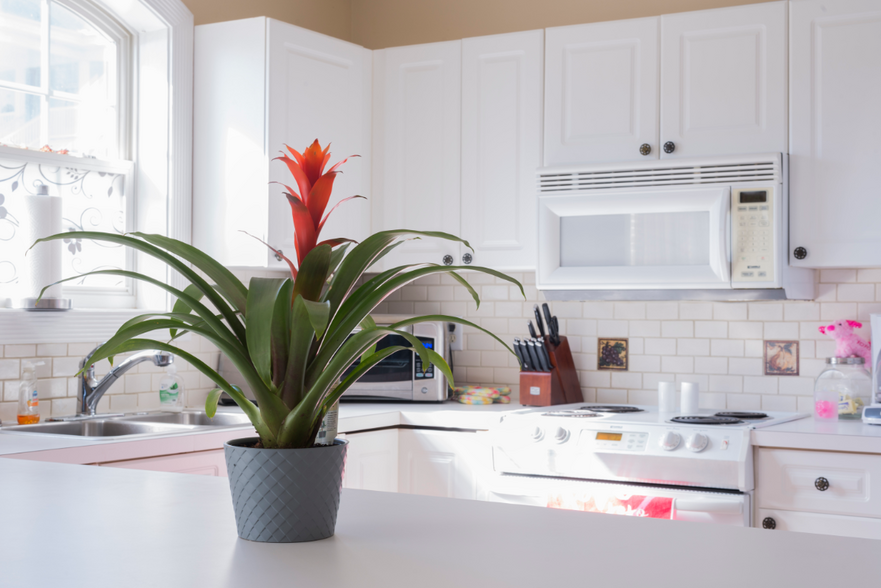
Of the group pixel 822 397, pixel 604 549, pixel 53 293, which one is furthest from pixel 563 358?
pixel 604 549

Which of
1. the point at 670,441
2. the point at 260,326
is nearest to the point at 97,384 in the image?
the point at 670,441

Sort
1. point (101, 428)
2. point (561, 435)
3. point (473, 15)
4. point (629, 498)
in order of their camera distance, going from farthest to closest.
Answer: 1. point (473, 15)
2. point (561, 435)
3. point (101, 428)
4. point (629, 498)

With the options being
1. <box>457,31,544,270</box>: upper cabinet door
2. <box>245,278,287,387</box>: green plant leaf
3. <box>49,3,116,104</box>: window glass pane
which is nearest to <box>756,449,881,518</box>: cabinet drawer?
<box>457,31,544,270</box>: upper cabinet door

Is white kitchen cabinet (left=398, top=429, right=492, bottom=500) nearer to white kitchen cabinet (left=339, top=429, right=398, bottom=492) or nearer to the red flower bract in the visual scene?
white kitchen cabinet (left=339, top=429, right=398, bottom=492)

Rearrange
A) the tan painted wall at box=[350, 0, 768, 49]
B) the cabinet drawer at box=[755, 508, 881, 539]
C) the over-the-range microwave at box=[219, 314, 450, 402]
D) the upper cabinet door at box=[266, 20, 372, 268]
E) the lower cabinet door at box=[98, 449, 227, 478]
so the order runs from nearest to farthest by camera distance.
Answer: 1. the lower cabinet door at box=[98, 449, 227, 478]
2. the cabinet drawer at box=[755, 508, 881, 539]
3. the upper cabinet door at box=[266, 20, 372, 268]
4. the over-the-range microwave at box=[219, 314, 450, 402]
5. the tan painted wall at box=[350, 0, 768, 49]

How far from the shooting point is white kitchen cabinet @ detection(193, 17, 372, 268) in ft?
10.6

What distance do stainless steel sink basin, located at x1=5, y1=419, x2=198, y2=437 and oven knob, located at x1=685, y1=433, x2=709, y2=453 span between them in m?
1.52

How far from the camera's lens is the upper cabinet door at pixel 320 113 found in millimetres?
3262

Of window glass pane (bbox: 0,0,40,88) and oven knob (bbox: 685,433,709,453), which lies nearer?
oven knob (bbox: 685,433,709,453)

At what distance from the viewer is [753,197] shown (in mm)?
2992

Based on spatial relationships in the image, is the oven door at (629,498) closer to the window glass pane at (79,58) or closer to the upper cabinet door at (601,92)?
the upper cabinet door at (601,92)

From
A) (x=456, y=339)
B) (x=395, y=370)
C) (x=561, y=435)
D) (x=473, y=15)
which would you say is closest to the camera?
(x=561, y=435)

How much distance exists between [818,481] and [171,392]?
7.22ft

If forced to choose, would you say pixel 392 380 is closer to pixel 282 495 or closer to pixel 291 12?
pixel 291 12
